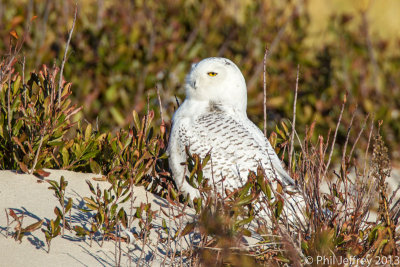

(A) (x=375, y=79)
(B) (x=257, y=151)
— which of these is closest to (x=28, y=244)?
(B) (x=257, y=151)

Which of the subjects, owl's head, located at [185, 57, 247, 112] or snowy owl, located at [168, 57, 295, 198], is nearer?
snowy owl, located at [168, 57, 295, 198]

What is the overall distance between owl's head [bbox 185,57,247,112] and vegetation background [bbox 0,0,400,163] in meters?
1.79

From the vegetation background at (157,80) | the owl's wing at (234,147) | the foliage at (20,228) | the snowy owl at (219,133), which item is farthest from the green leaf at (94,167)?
the foliage at (20,228)

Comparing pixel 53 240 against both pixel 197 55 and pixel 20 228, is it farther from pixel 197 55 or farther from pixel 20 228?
pixel 197 55

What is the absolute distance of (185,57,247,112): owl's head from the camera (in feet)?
12.9

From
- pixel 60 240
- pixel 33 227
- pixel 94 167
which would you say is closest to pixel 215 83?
pixel 94 167

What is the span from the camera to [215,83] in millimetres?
3943

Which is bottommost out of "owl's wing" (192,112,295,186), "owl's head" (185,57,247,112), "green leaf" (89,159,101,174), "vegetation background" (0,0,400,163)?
"green leaf" (89,159,101,174)

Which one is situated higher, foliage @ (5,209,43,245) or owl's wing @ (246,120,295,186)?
owl's wing @ (246,120,295,186)

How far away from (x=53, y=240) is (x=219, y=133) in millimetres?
1383

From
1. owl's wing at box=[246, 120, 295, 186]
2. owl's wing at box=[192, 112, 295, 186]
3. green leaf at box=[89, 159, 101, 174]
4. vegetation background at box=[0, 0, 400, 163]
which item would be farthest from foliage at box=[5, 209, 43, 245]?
vegetation background at box=[0, 0, 400, 163]

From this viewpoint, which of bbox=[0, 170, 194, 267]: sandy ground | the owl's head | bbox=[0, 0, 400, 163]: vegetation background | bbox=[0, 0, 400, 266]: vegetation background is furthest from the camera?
bbox=[0, 0, 400, 163]: vegetation background

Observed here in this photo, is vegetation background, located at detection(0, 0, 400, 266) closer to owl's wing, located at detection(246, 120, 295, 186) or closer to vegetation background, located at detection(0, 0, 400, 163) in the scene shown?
vegetation background, located at detection(0, 0, 400, 163)

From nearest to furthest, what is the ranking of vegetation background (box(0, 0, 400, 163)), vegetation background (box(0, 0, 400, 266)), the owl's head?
vegetation background (box(0, 0, 400, 266))
the owl's head
vegetation background (box(0, 0, 400, 163))
